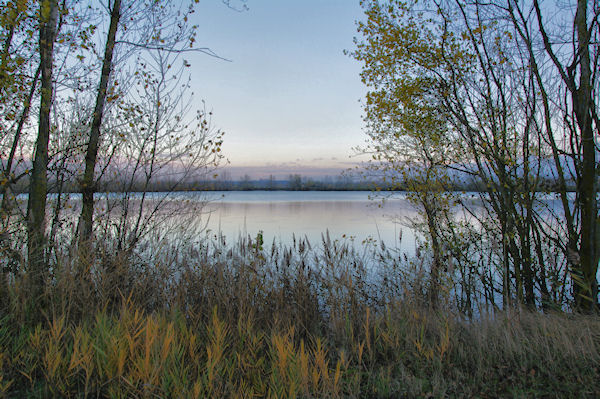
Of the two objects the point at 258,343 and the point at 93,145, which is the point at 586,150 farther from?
the point at 93,145

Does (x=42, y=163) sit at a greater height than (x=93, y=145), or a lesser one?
lesser

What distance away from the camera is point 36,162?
16.8ft

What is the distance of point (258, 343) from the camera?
3.67m

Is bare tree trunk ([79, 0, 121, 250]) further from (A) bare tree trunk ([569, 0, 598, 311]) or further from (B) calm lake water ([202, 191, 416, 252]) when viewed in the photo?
(A) bare tree trunk ([569, 0, 598, 311])

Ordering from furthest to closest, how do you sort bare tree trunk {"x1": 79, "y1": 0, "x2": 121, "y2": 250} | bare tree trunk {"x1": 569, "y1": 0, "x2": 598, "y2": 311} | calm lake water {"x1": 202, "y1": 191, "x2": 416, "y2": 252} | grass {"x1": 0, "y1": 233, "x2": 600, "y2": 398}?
calm lake water {"x1": 202, "y1": 191, "x2": 416, "y2": 252} < bare tree trunk {"x1": 79, "y1": 0, "x2": 121, "y2": 250} < bare tree trunk {"x1": 569, "y1": 0, "x2": 598, "y2": 311} < grass {"x1": 0, "y1": 233, "x2": 600, "y2": 398}

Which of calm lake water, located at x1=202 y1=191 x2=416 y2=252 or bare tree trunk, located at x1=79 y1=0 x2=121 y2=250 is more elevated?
bare tree trunk, located at x1=79 y1=0 x2=121 y2=250

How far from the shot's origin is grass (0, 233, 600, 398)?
2.83m

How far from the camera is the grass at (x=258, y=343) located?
2826 mm

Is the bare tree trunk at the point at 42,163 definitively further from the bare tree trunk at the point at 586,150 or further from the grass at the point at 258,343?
the bare tree trunk at the point at 586,150

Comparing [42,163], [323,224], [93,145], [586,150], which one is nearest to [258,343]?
[42,163]

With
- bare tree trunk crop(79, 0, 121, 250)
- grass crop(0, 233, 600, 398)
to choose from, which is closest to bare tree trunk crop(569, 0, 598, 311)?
grass crop(0, 233, 600, 398)

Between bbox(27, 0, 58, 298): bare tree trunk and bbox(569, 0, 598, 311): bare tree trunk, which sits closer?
bbox(27, 0, 58, 298): bare tree trunk

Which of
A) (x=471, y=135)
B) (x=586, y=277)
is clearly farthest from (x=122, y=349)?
(x=586, y=277)

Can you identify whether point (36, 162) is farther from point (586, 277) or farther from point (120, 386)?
point (586, 277)
